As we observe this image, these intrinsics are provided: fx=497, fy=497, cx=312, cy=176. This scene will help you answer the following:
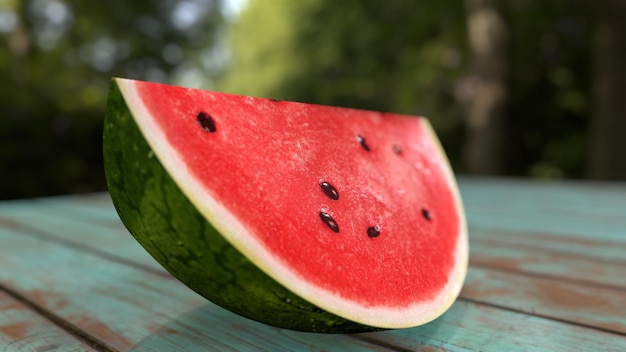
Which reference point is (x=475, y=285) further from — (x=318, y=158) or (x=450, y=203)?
(x=318, y=158)

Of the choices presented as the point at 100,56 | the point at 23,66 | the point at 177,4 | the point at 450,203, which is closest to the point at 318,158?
the point at 450,203

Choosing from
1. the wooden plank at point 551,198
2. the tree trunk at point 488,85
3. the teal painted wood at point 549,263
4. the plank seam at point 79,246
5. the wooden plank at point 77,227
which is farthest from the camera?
the tree trunk at point 488,85

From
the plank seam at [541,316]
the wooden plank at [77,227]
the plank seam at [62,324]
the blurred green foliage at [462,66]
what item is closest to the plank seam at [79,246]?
the wooden plank at [77,227]

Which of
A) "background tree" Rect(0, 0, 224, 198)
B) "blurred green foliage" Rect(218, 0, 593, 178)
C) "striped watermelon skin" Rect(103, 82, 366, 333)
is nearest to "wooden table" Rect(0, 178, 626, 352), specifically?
"striped watermelon skin" Rect(103, 82, 366, 333)

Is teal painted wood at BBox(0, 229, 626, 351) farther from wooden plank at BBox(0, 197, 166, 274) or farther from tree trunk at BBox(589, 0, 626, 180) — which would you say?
tree trunk at BBox(589, 0, 626, 180)

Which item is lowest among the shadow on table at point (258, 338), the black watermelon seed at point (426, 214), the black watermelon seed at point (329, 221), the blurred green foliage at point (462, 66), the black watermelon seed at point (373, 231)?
the shadow on table at point (258, 338)

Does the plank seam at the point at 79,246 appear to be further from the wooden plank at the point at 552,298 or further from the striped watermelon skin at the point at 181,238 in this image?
the wooden plank at the point at 552,298
